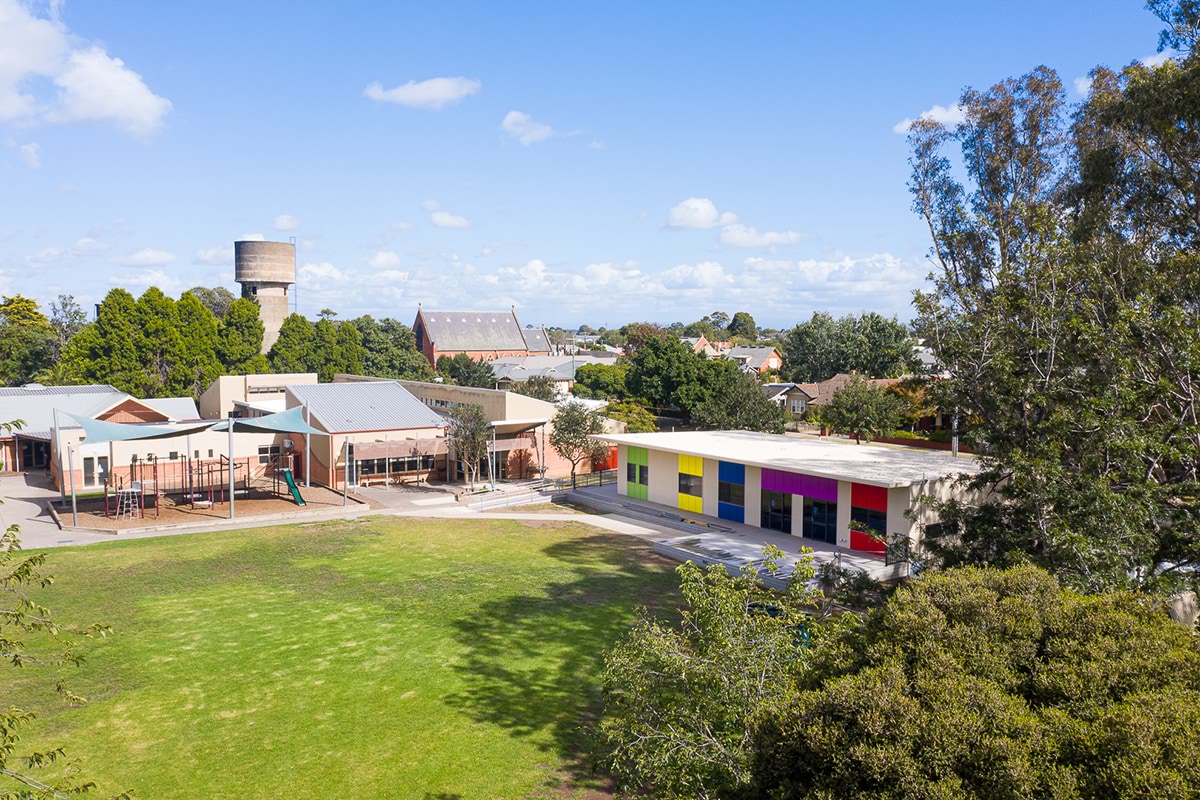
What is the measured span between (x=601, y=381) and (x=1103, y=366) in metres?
55.5

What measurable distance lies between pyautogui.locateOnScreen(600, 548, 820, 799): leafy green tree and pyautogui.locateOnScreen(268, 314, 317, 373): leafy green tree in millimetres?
61509

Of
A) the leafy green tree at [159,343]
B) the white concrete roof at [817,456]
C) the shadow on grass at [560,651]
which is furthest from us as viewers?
the leafy green tree at [159,343]

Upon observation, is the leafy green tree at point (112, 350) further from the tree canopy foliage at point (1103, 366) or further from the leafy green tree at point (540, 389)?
the tree canopy foliage at point (1103, 366)

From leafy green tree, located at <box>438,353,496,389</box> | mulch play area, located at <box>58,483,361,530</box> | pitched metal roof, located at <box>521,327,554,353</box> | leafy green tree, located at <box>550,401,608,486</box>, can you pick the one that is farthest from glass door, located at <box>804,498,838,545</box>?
pitched metal roof, located at <box>521,327,554,353</box>

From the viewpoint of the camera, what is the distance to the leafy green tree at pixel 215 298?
9888 cm

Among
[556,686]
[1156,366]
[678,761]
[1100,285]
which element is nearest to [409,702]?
[556,686]

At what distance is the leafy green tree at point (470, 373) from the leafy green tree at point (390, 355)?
3756 millimetres

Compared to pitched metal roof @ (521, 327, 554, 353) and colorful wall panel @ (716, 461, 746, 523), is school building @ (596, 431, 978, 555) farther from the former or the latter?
pitched metal roof @ (521, 327, 554, 353)

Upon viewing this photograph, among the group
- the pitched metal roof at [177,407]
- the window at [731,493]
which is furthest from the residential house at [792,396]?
the pitched metal roof at [177,407]

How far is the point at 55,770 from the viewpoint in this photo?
12531 mm

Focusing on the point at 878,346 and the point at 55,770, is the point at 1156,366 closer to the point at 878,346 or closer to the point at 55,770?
the point at 55,770

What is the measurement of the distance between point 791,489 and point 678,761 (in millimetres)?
Answer: 21329

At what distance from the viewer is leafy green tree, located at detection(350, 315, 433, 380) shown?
253 feet

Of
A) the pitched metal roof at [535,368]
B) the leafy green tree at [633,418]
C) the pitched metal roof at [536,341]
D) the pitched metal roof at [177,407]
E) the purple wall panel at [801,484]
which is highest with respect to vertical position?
the pitched metal roof at [536,341]
